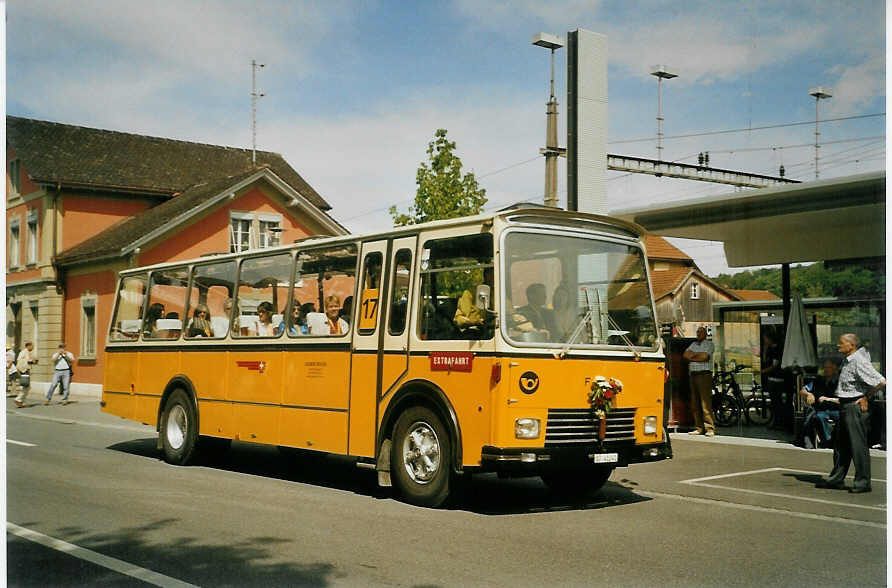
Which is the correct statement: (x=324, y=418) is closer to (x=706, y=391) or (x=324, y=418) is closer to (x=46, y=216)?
(x=706, y=391)

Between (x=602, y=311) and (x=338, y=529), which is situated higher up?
(x=602, y=311)

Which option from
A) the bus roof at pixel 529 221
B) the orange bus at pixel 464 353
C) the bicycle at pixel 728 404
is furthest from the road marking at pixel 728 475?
the bicycle at pixel 728 404

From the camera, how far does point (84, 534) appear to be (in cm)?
799

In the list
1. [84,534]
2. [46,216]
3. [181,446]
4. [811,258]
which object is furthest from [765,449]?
[46,216]

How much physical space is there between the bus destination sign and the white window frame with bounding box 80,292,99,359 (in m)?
26.8

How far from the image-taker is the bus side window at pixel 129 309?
621 inches

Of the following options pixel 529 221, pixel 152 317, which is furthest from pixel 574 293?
pixel 152 317

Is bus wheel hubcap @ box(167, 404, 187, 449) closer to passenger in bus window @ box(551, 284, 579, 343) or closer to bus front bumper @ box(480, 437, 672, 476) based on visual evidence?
bus front bumper @ box(480, 437, 672, 476)

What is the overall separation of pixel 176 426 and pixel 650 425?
7282 mm

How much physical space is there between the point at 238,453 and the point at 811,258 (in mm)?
10545

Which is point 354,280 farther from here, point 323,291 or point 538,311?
point 538,311

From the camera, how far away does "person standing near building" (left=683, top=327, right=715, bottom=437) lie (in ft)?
58.8

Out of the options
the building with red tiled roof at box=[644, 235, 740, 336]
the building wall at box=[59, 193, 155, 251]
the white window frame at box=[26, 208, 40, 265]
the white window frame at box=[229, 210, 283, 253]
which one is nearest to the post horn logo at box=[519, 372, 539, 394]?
the building with red tiled roof at box=[644, 235, 740, 336]

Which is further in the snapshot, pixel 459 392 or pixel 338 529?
pixel 459 392
